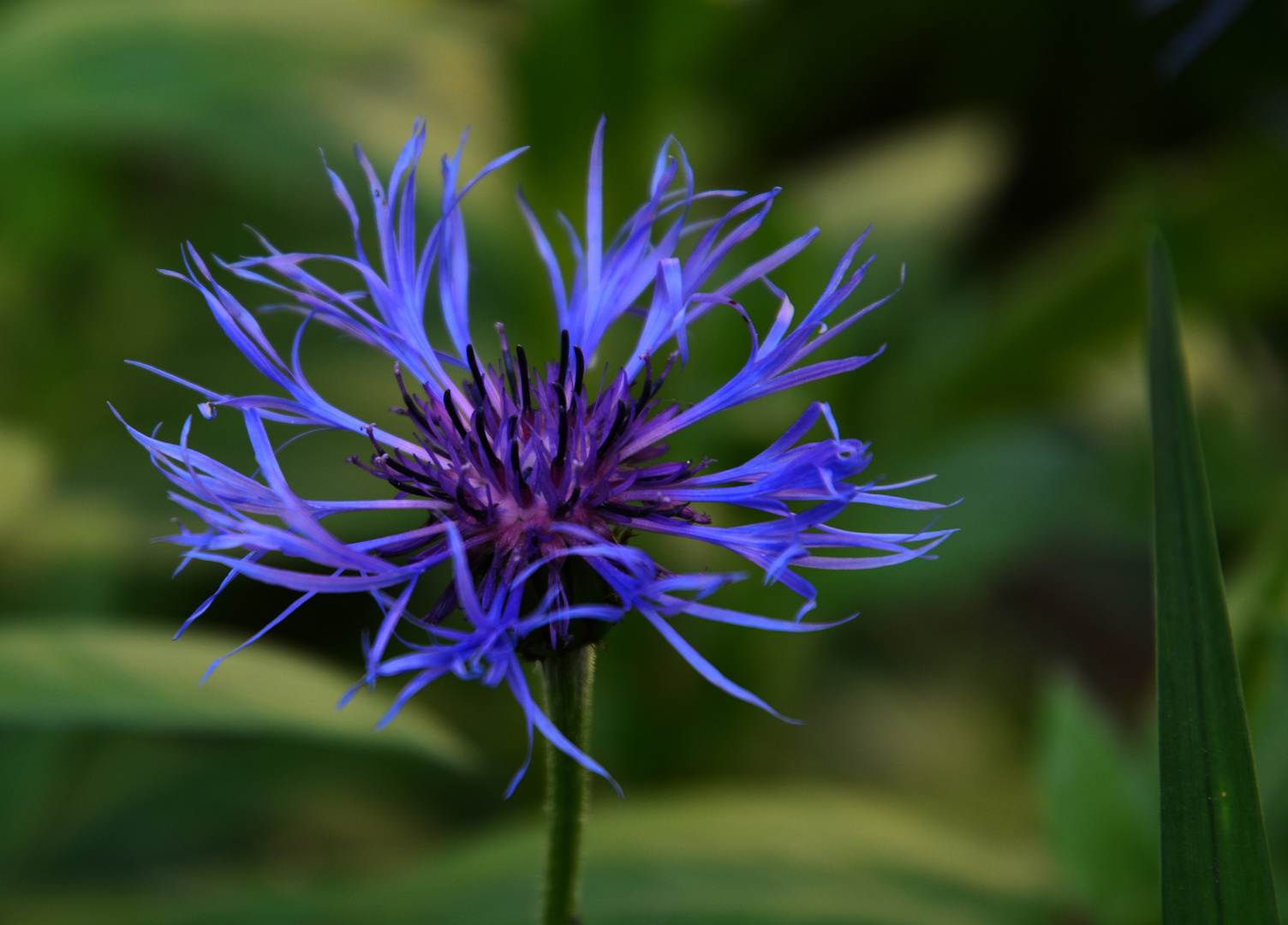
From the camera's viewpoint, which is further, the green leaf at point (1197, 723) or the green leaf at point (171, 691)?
the green leaf at point (171, 691)

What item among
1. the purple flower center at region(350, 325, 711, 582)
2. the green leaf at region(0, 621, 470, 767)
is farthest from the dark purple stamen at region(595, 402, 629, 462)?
the green leaf at region(0, 621, 470, 767)

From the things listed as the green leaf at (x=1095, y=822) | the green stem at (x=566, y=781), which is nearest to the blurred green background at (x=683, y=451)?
the green leaf at (x=1095, y=822)

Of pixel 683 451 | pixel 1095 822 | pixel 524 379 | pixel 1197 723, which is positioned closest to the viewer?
pixel 1197 723

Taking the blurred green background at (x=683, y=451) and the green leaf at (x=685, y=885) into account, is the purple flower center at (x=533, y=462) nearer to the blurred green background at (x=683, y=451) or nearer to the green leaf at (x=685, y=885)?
the blurred green background at (x=683, y=451)

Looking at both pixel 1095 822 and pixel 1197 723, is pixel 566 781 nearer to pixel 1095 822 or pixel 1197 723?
pixel 1197 723

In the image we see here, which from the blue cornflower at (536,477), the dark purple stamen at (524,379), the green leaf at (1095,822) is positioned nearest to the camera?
the blue cornflower at (536,477)

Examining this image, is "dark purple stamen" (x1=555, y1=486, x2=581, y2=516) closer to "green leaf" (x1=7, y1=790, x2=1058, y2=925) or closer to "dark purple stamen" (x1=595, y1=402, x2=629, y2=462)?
"dark purple stamen" (x1=595, y1=402, x2=629, y2=462)

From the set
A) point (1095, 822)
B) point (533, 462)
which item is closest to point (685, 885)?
point (1095, 822)
